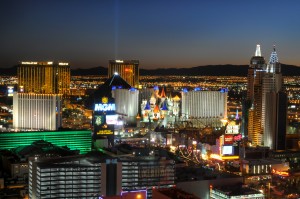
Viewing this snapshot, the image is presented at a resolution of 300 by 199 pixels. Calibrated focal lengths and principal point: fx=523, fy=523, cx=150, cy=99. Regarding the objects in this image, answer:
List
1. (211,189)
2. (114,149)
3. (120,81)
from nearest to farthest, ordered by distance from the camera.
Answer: (211,189) → (114,149) → (120,81)

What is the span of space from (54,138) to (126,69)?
3309 cm

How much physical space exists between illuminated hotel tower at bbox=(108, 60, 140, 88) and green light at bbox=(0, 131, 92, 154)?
3180cm

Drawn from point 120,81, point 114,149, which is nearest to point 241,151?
point 114,149

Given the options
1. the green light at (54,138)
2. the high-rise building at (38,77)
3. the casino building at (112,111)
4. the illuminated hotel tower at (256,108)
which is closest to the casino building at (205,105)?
the illuminated hotel tower at (256,108)

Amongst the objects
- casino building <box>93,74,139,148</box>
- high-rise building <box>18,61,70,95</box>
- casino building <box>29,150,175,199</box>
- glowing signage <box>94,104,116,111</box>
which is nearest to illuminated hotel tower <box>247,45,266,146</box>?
Result: casino building <box>93,74,139,148</box>

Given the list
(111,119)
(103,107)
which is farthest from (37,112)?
(111,119)

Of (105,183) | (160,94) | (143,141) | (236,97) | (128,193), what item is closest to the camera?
(128,193)

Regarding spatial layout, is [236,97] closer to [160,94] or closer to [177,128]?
[160,94]

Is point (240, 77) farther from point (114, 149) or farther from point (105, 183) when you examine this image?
point (105, 183)

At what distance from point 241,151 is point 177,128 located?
39.1 feet

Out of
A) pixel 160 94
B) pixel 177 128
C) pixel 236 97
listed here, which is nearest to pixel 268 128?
pixel 177 128

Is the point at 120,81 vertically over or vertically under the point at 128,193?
over

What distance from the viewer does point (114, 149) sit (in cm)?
3303

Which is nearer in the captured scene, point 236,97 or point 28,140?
point 28,140
